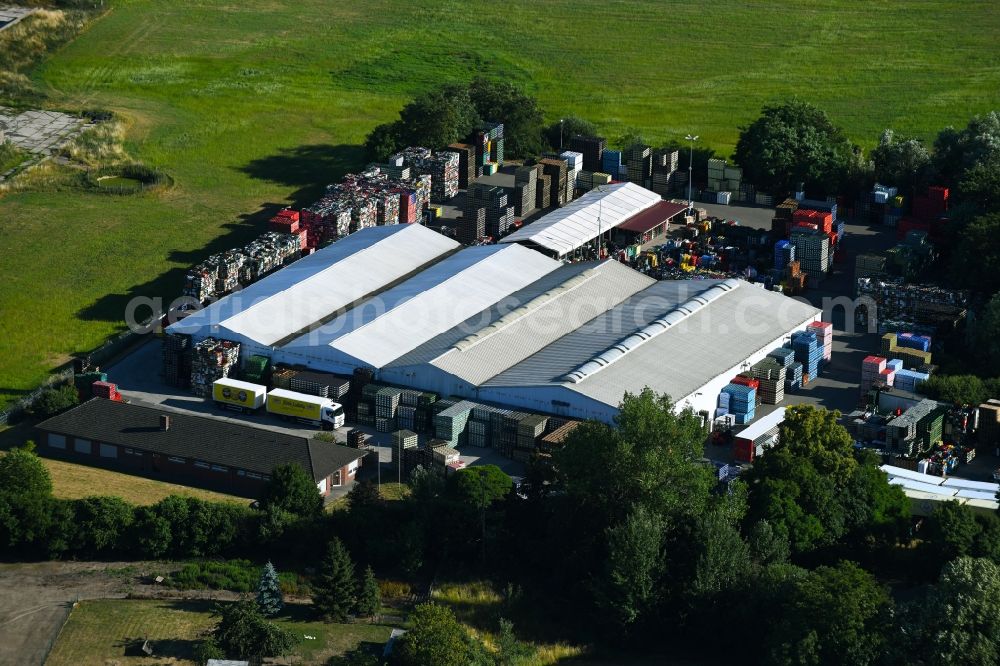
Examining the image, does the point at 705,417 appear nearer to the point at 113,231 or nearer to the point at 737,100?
the point at 113,231

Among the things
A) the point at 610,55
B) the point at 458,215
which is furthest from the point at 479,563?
the point at 610,55

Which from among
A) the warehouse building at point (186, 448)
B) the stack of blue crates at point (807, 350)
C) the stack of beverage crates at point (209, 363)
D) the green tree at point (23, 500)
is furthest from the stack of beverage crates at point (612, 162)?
the green tree at point (23, 500)

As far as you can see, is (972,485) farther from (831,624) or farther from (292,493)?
(292,493)

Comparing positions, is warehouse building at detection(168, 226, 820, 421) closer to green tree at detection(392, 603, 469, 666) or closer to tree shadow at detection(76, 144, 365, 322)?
tree shadow at detection(76, 144, 365, 322)

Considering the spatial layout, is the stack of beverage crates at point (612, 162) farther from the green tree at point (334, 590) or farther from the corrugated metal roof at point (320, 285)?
the green tree at point (334, 590)

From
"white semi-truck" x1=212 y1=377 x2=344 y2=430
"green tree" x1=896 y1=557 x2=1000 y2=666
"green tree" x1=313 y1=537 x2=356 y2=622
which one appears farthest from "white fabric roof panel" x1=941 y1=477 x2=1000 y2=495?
"white semi-truck" x1=212 y1=377 x2=344 y2=430

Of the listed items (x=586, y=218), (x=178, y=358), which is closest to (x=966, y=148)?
(x=586, y=218)

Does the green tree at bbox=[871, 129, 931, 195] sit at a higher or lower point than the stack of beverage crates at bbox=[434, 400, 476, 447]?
higher
